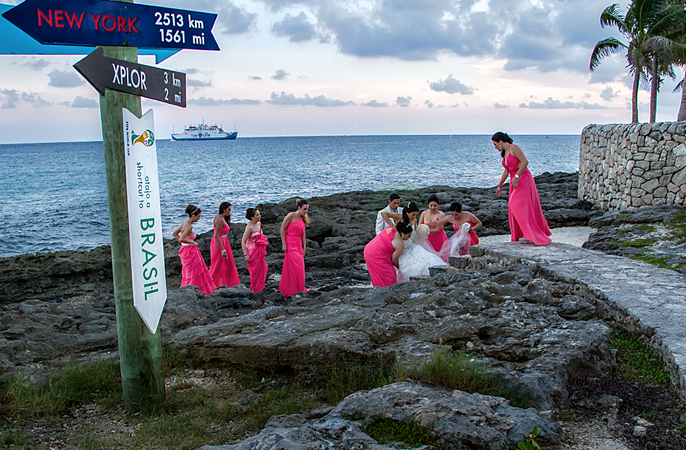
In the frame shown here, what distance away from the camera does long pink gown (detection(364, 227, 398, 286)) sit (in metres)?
8.35

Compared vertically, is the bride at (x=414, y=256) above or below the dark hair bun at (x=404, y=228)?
below

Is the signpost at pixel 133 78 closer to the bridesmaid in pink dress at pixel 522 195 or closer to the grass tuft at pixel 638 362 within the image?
the grass tuft at pixel 638 362

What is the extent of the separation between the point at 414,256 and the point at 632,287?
352 centimetres

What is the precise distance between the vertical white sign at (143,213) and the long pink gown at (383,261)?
4853 millimetres

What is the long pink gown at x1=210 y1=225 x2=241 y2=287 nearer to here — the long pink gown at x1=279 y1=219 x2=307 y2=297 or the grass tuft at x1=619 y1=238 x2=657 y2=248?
the long pink gown at x1=279 y1=219 x2=307 y2=297

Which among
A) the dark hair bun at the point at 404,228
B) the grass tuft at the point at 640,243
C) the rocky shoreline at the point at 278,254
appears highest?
the dark hair bun at the point at 404,228

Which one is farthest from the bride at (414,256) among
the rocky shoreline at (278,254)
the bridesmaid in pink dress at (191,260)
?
→ the bridesmaid in pink dress at (191,260)

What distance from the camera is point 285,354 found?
4.71m

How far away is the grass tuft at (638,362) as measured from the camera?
3887 millimetres

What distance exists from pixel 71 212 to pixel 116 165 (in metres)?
32.9

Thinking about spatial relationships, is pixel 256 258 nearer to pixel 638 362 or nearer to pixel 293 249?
pixel 293 249

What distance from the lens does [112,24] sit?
143 inches

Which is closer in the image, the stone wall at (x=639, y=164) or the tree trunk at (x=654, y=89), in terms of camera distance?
the stone wall at (x=639, y=164)

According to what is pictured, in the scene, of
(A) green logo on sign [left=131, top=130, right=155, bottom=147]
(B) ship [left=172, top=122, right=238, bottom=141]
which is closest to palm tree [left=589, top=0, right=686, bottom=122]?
(A) green logo on sign [left=131, top=130, right=155, bottom=147]
